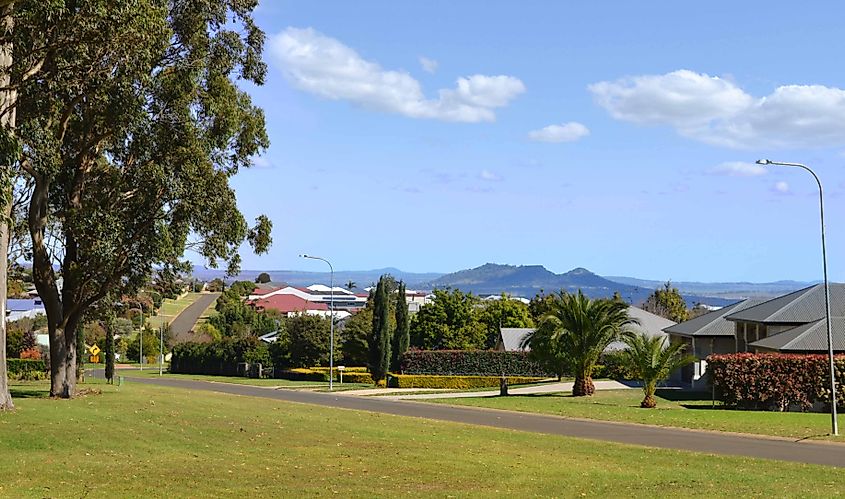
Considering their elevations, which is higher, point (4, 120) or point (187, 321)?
point (4, 120)

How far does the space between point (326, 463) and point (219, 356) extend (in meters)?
77.8

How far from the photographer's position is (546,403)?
1688 inches

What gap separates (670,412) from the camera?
122 ft

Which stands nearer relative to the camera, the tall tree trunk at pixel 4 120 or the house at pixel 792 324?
the tall tree trunk at pixel 4 120

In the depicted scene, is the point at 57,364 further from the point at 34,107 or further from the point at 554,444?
the point at 554,444

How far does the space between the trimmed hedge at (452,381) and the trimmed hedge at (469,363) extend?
2.62m

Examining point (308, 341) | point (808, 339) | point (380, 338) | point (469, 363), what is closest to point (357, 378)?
point (380, 338)

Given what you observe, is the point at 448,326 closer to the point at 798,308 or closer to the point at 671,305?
the point at 798,308

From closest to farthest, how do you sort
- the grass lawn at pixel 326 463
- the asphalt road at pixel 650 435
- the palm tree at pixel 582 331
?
the grass lawn at pixel 326 463, the asphalt road at pixel 650 435, the palm tree at pixel 582 331

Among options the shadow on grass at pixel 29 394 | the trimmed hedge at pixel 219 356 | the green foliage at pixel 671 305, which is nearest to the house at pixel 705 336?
the shadow on grass at pixel 29 394

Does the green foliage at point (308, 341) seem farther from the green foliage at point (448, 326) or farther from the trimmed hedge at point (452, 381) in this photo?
the trimmed hedge at point (452, 381)

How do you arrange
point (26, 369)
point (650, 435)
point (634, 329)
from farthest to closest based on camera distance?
point (634, 329) < point (26, 369) < point (650, 435)

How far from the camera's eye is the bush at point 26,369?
58.7 m

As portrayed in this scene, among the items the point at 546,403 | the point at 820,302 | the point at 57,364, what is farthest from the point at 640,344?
the point at 57,364
